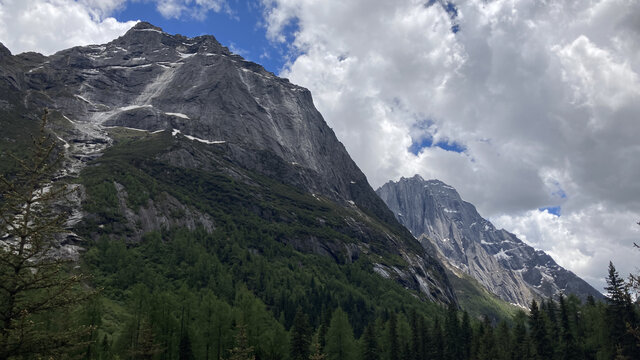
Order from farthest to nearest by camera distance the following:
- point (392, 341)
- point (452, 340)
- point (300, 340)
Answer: point (452, 340), point (392, 341), point (300, 340)

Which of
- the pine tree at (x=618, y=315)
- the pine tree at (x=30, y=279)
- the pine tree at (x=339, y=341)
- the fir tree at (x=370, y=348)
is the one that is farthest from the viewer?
the fir tree at (x=370, y=348)

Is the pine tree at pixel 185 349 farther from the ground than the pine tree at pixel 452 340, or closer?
closer

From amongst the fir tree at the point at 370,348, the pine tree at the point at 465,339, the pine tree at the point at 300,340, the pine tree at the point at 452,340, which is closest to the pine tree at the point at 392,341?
the fir tree at the point at 370,348

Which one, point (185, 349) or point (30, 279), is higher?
point (30, 279)

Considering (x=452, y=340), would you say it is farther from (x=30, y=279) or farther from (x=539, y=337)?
(x=30, y=279)

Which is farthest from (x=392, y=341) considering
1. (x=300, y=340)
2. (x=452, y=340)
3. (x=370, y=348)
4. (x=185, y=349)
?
(x=185, y=349)

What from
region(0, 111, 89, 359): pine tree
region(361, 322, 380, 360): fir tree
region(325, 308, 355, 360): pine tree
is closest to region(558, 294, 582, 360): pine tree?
region(361, 322, 380, 360): fir tree

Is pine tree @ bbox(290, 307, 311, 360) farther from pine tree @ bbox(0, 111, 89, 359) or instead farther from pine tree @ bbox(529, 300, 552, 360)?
pine tree @ bbox(0, 111, 89, 359)

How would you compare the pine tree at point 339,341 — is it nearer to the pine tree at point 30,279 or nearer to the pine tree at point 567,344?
the pine tree at point 567,344

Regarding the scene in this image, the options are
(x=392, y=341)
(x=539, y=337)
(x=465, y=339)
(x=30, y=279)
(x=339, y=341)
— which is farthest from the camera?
(x=465, y=339)

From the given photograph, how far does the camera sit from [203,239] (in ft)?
560

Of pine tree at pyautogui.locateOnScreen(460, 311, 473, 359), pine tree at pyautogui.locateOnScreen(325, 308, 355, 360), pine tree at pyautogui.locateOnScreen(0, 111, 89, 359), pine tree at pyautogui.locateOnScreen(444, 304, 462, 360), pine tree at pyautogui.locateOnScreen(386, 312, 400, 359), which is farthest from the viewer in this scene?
pine tree at pyautogui.locateOnScreen(460, 311, 473, 359)

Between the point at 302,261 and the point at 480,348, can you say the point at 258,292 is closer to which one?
the point at 302,261

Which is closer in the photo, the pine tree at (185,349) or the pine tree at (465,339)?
the pine tree at (185,349)
